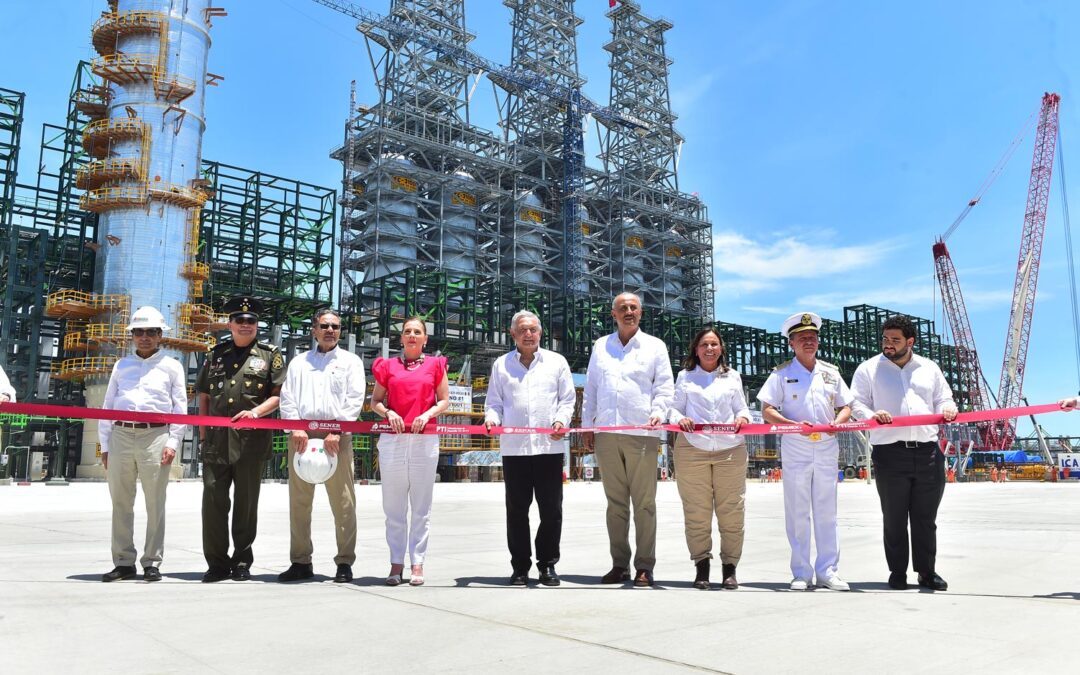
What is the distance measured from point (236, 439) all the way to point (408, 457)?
1395mm

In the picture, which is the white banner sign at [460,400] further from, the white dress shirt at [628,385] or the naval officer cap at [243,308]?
the white dress shirt at [628,385]

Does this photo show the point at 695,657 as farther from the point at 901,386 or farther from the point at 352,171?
the point at 352,171

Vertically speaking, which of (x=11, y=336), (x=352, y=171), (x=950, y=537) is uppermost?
(x=352, y=171)

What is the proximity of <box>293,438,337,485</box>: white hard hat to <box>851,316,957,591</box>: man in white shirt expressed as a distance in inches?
160

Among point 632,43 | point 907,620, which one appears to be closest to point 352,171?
point 632,43

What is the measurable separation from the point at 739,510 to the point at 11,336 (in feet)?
155

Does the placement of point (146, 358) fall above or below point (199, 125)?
below

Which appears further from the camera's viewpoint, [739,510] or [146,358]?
[146,358]

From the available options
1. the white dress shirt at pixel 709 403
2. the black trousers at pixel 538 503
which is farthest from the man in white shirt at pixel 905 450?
the black trousers at pixel 538 503

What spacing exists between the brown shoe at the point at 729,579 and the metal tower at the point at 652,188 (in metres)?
71.7

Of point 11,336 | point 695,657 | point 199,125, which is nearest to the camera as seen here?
point 695,657

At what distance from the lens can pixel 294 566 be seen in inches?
248

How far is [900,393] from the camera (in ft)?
20.4

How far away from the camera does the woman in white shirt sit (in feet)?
19.8
